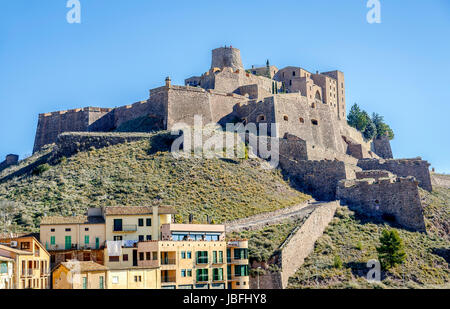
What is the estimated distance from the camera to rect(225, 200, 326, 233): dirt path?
209 ft

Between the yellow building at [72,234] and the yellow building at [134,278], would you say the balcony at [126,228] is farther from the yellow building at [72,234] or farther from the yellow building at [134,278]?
the yellow building at [134,278]

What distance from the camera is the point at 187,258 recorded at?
51.9 meters

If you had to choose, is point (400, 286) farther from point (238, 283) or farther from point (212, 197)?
point (212, 197)

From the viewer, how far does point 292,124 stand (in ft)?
291

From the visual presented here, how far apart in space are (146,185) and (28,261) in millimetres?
24334

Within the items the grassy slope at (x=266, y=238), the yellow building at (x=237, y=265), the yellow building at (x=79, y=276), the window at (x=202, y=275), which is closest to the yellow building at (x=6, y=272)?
the yellow building at (x=79, y=276)

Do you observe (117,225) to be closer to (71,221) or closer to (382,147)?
(71,221)

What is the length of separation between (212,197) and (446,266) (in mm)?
20810

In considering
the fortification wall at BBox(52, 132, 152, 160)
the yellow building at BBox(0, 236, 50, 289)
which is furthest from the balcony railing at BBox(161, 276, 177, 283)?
the fortification wall at BBox(52, 132, 152, 160)

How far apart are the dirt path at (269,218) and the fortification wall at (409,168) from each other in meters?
18.7

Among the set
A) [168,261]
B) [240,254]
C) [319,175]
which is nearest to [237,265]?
[240,254]

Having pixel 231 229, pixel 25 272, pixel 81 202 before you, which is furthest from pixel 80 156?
pixel 25 272

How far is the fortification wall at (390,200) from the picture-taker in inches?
2776

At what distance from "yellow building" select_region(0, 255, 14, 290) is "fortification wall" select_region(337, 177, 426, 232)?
37443mm
